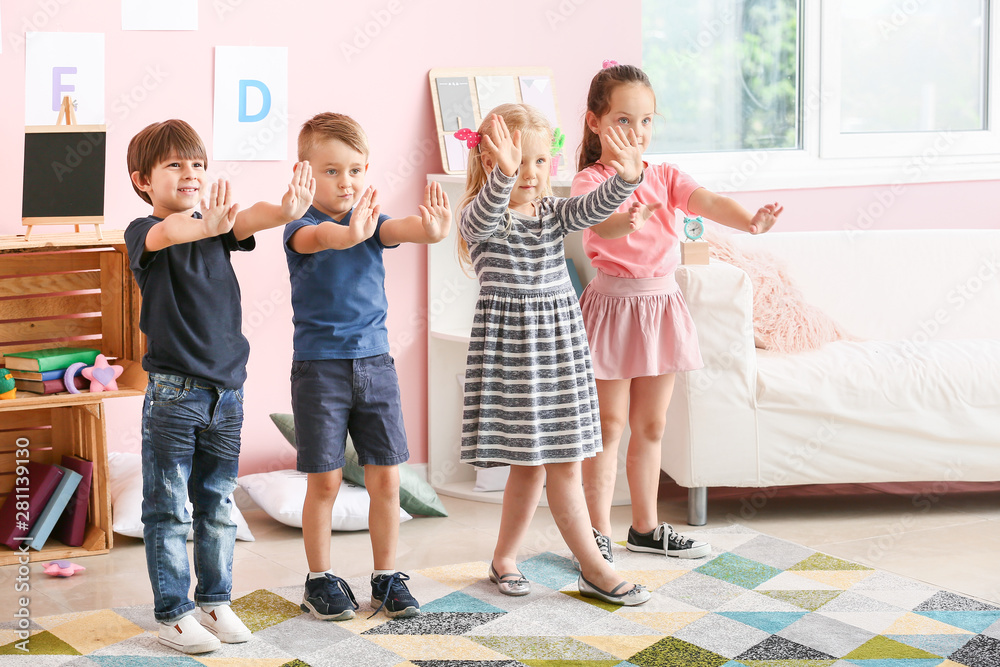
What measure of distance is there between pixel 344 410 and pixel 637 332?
2.16 feet

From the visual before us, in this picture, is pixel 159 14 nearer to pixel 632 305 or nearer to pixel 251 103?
pixel 251 103

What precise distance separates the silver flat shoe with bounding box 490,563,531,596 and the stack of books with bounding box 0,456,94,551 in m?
1.01

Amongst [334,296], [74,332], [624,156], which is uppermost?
[624,156]

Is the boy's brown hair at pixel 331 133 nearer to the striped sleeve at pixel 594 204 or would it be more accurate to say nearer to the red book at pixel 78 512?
the striped sleeve at pixel 594 204

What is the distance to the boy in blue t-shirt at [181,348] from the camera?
1.76 metres

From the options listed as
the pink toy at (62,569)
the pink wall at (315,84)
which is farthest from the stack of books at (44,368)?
the pink toy at (62,569)

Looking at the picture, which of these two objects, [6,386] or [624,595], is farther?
[6,386]

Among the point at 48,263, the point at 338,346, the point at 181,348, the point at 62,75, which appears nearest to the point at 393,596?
the point at 338,346

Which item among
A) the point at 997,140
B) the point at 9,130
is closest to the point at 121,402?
the point at 9,130

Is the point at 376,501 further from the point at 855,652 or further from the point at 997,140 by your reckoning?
the point at 997,140

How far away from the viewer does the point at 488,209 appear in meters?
1.83

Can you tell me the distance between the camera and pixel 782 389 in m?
2.53

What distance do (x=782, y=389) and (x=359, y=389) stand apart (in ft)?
3.73

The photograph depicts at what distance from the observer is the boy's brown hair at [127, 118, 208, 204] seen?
5.78ft
